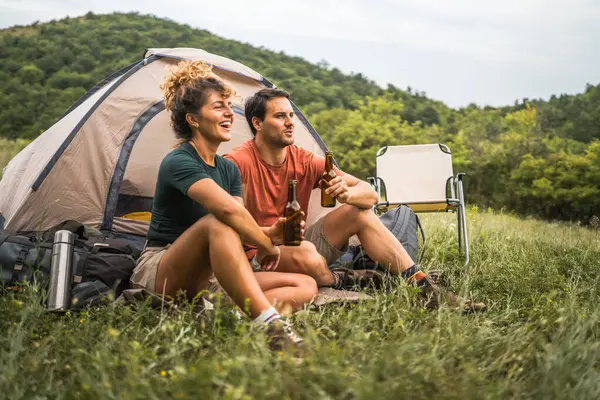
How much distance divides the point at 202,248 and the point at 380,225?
120cm

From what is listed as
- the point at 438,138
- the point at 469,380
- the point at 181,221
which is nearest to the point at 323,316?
the point at 181,221

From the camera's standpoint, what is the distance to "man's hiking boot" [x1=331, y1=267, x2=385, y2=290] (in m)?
3.62

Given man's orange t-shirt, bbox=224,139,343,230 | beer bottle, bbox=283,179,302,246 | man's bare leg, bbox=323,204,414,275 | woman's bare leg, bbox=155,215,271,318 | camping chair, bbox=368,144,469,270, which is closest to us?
woman's bare leg, bbox=155,215,271,318

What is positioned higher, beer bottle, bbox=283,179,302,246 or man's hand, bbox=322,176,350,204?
man's hand, bbox=322,176,350,204

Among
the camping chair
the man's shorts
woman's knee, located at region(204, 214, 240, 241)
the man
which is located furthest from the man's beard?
the camping chair

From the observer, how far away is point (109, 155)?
14.6ft

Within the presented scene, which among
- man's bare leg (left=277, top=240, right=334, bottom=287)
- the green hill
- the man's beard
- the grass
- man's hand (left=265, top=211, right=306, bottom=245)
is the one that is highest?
the green hill

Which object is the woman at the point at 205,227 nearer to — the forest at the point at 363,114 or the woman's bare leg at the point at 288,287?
the woman's bare leg at the point at 288,287

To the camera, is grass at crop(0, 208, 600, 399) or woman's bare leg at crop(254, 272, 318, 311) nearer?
grass at crop(0, 208, 600, 399)

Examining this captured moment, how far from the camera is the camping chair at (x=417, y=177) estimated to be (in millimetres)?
5387

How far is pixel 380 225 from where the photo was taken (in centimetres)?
348

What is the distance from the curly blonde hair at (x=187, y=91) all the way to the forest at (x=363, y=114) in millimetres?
7944

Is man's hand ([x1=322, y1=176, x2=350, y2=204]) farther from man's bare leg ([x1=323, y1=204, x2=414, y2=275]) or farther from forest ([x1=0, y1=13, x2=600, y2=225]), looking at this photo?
forest ([x1=0, y1=13, x2=600, y2=225])

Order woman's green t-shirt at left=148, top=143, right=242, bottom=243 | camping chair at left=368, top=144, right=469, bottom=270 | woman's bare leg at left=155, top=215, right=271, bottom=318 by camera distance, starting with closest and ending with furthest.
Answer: woman's bare leg at left=155, top=215, right=271, bottom=318 < woman's green t-shirt at left=148, top=143, right=242, bottom=243 < camping chair at left=368, top=144, right=469, bottom=270
